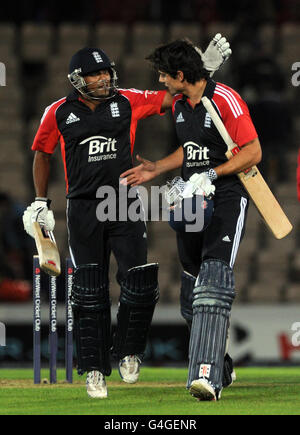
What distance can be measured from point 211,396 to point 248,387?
3.19ft

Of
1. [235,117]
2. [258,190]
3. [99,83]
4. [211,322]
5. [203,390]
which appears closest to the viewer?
[203,390]

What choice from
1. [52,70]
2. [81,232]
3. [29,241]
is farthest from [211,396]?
[52,70]

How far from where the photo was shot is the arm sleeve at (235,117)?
18.2 ft

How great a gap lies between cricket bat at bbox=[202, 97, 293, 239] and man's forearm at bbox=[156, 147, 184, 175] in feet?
1.48

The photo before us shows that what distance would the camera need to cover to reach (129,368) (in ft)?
20.8

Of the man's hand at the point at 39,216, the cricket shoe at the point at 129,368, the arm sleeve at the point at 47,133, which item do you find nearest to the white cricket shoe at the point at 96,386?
the cricket shoe at the point at 129,368

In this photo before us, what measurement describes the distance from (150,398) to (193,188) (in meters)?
1.09

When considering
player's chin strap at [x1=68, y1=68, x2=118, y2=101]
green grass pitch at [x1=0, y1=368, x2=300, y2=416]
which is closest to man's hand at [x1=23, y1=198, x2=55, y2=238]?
player's chin strap at [x1=68, y1=68, x2=118, y2=101]

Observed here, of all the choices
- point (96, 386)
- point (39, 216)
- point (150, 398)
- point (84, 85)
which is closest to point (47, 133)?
point (84, 85)

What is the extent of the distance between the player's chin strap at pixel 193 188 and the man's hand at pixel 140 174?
0.90 ft

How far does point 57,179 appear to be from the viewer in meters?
11.9

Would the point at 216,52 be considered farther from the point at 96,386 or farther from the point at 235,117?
the point at 96,386

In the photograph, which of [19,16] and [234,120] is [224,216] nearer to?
[234,120]

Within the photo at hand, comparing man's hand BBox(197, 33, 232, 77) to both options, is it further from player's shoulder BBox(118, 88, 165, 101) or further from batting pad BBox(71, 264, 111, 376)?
batting pad BBox(71, 264, 111, 376)
